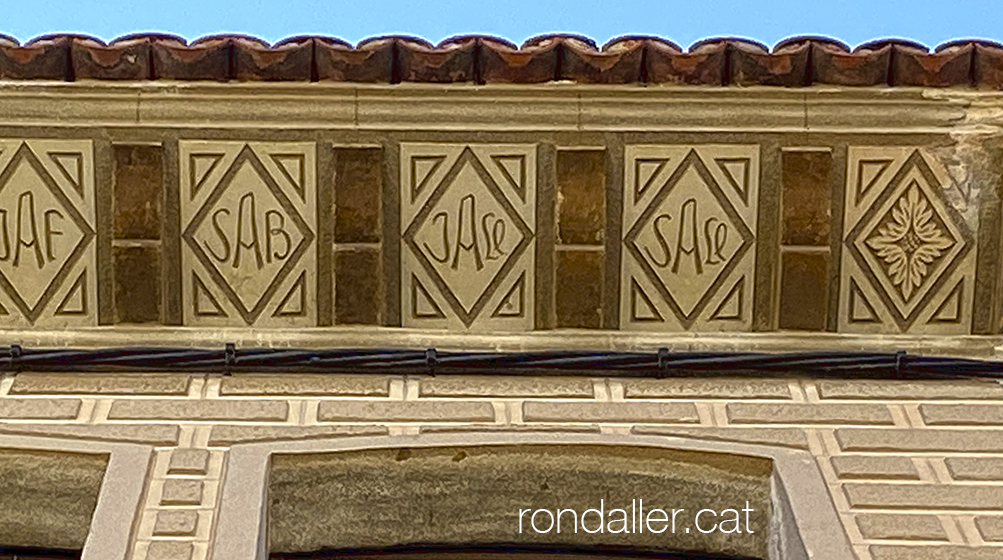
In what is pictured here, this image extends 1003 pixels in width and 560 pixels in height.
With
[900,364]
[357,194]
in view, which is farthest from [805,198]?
[357,194]

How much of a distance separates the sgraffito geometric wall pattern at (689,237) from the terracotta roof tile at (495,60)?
308 mm

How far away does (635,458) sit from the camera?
189 inches

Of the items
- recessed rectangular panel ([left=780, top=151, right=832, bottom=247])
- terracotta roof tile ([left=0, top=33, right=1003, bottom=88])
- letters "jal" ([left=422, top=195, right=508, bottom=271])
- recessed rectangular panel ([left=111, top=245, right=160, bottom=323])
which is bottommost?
recessed rectangular panel ([left=111, top=245, right=160, bottom=323])

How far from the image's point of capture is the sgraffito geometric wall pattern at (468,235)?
545 centimetres

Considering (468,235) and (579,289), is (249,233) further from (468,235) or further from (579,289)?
(579,289)

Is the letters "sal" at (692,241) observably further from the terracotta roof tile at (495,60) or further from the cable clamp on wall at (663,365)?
the terracotta roof tile at (495,60)

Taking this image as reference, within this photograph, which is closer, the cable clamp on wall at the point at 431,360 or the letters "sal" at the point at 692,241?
the cable clamp on wall at the point at 431,360

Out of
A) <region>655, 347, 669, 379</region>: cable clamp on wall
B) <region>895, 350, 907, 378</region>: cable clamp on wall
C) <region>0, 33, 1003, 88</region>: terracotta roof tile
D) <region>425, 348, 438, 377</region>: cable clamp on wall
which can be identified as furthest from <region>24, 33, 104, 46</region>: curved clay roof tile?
<region>895, 350, 907, 378</region>: cable clamp on wall

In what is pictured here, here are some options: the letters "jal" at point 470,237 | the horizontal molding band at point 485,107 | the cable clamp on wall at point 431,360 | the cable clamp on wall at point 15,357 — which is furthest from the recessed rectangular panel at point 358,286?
the cable clamp on wall at point 15,357

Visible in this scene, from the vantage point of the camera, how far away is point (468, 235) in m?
5.52

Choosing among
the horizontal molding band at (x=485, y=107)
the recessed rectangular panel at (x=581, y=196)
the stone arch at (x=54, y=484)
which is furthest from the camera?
the recessed rectangular panel at (x=581, y=196)

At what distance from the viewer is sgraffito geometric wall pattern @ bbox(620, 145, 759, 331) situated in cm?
545

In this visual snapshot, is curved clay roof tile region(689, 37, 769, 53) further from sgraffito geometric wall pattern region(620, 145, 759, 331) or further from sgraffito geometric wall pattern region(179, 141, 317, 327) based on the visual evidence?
sgraffito geometric wall pattern region(179, 141, 317, 327)

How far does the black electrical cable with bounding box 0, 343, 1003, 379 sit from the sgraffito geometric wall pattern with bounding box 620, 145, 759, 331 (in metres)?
0.27
